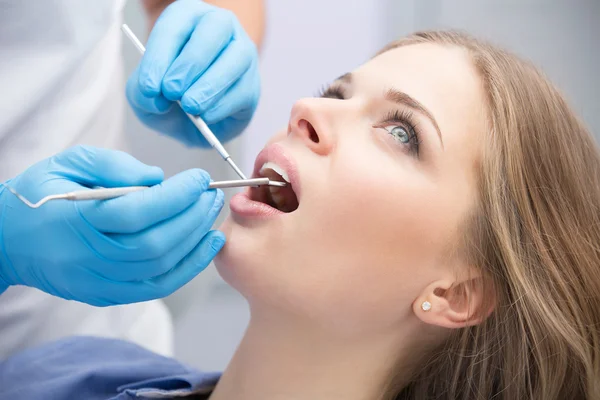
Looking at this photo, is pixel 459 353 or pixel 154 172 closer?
pixel 154 172

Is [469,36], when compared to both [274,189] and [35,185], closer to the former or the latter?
[274,189]

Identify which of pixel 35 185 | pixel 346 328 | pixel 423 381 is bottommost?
pixel 423 381

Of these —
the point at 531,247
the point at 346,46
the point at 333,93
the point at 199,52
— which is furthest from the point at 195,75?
the point at 346,46

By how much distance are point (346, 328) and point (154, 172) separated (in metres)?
0.40

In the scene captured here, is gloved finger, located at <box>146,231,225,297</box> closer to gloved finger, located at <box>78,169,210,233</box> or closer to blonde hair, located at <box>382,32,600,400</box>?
gloved finger, located at <box>78,169,210,233</box>

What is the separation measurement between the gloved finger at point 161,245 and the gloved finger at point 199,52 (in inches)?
10.2

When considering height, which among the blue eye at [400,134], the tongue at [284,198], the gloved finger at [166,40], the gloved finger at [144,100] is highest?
the gloved finger at [166,40]

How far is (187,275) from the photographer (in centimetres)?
103

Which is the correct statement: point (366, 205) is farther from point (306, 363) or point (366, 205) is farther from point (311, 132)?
point (306, 363)

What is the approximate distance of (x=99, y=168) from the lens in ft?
3.08

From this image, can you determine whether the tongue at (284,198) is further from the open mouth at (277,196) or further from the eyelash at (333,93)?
the eyelash at (333,93)

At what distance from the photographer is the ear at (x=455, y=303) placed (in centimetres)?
108

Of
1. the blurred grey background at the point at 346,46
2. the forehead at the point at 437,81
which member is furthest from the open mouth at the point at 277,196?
the blurred grey background at the point at 346,46

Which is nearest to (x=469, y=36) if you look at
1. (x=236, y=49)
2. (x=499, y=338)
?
(x=236, y=49)
